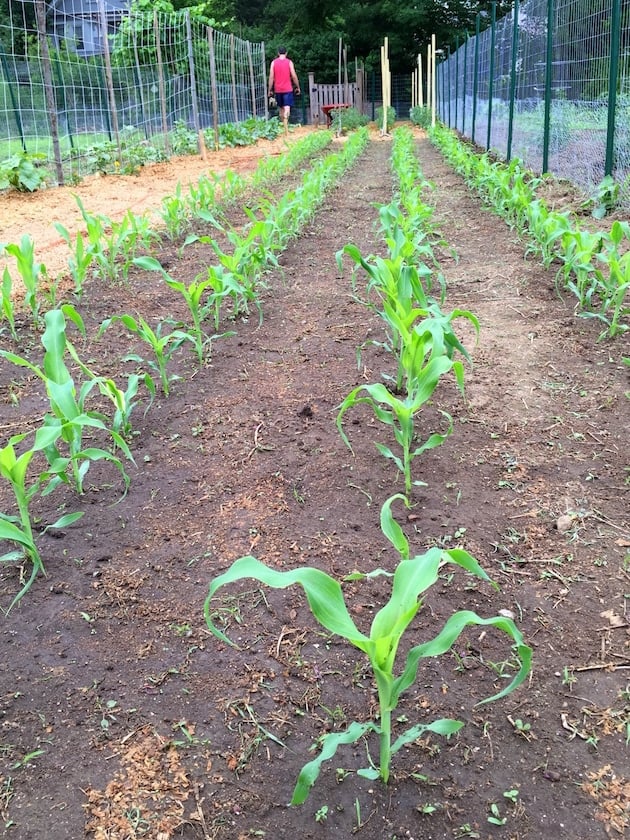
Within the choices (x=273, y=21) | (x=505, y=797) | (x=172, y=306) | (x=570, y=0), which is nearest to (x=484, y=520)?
(x=505, y=797)

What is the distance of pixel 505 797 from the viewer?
129cm

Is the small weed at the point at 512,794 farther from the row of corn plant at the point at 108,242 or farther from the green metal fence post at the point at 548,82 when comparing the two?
the green metal fence post at the point at 548,82

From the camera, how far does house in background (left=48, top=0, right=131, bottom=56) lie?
35.2 feet

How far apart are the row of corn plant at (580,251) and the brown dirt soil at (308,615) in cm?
31

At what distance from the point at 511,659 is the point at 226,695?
68cm

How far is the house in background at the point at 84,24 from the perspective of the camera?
35.2ft

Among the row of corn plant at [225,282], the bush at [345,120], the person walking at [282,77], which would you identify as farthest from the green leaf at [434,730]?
the bush at [345,120]

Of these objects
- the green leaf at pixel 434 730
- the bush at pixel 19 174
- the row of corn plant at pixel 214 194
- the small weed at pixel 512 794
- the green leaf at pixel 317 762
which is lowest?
the small weed at pixel 512 794

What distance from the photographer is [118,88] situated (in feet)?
44.9

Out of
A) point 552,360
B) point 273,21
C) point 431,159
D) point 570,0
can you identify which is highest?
point 273,21

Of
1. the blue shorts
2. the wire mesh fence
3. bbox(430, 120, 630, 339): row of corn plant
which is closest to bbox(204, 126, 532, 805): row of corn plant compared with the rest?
bbox(430, 120, 630, 339): row of corn plant

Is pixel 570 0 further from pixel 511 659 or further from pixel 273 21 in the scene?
pixel 273 21

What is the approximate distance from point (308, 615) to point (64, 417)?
1.06 metres

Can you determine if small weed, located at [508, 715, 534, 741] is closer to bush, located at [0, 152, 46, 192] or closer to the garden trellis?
bush, located at [0, 152, 46, 192]
